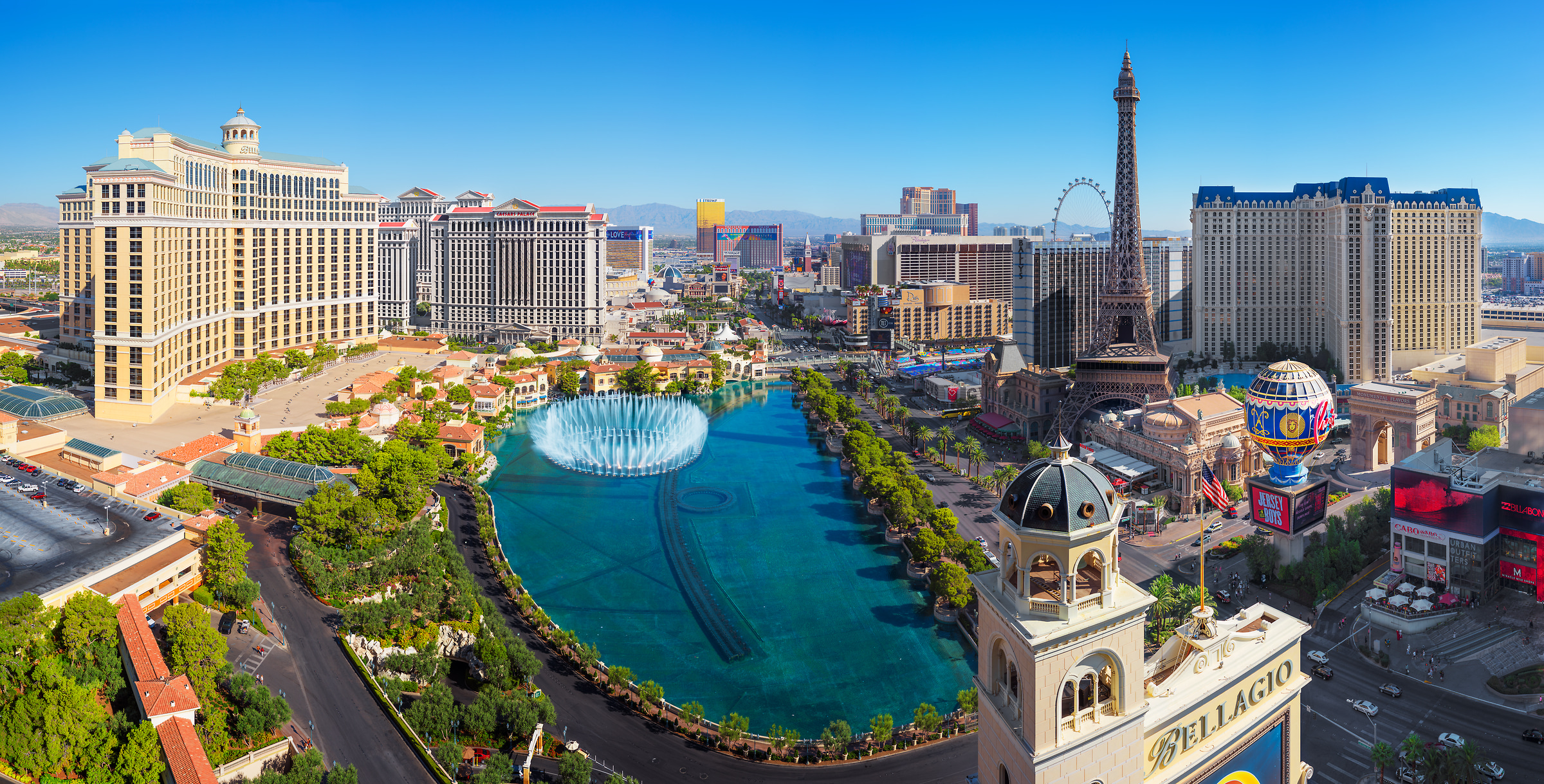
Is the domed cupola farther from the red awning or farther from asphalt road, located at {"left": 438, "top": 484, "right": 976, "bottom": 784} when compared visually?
the red awning

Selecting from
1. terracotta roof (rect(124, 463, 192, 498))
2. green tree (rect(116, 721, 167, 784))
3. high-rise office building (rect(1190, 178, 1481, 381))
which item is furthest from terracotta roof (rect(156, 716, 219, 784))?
high-rise office building (rect(1190, 178, 1481, 381))

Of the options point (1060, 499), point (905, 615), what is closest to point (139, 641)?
point (1060, 499)

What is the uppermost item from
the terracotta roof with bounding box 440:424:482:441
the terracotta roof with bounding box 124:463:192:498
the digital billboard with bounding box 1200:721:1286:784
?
the terracotta roof with bounding box 440:424:482:441

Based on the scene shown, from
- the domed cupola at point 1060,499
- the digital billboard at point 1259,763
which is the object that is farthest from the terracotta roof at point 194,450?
the digital billboard at point 1259,763

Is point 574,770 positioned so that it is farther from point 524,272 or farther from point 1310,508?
point 524,272

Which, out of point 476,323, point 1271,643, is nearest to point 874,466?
point 1271,643

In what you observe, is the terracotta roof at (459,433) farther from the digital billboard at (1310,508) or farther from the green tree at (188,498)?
the digital billboard at (1310,508)
